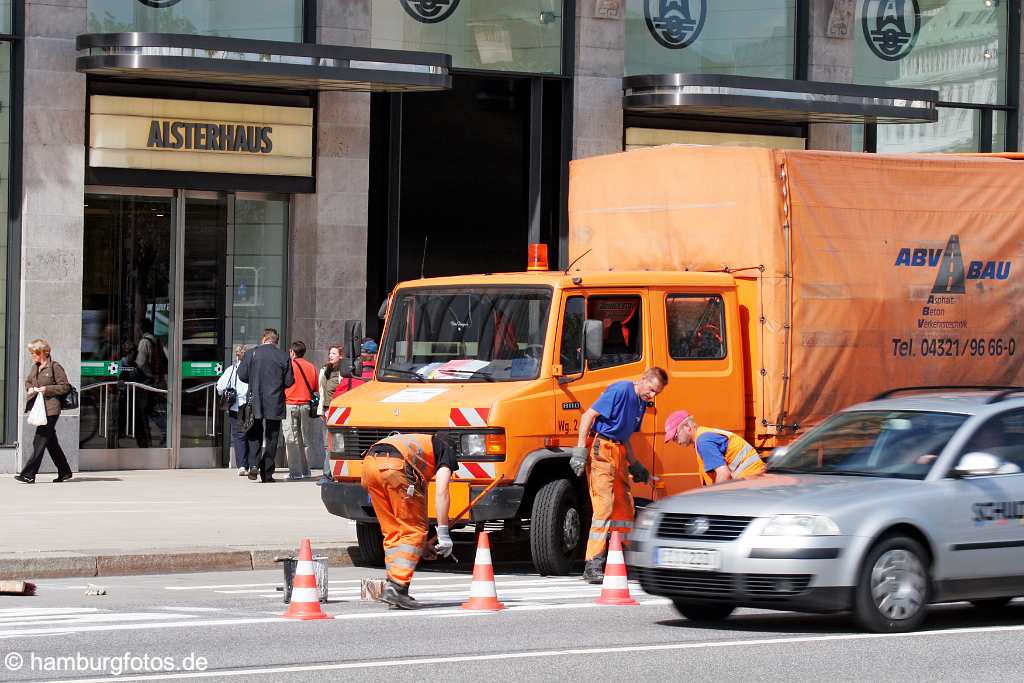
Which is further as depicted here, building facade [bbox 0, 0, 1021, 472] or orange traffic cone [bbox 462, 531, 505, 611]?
building facade [bbox 0, 0, 1021, 472]

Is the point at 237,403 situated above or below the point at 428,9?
below

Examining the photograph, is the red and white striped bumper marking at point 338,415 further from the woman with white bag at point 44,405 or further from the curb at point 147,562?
the woman with white bag at point 44,405

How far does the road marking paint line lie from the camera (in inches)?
353

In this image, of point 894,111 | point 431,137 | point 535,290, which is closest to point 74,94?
point 431,137

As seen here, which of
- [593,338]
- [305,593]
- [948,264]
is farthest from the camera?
[948,264]

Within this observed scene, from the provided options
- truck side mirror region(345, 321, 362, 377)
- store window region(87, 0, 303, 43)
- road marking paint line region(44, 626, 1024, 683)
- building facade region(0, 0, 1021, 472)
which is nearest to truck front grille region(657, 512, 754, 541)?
road marking paint line region(44, 626, 1024, 683)

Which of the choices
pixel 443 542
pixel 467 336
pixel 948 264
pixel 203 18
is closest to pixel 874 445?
pixel 443 542

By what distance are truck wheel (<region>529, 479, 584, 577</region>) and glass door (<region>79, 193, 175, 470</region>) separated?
9.83 m

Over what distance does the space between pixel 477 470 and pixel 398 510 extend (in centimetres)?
231

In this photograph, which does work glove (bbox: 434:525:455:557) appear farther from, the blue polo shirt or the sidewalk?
the sidewalk

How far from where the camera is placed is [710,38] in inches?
1015

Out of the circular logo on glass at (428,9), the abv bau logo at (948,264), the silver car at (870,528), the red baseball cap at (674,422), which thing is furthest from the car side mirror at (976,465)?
the circular logo on glass at (428,9)

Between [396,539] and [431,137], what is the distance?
43.4 feet

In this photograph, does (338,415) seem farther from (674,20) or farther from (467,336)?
(674,20)
